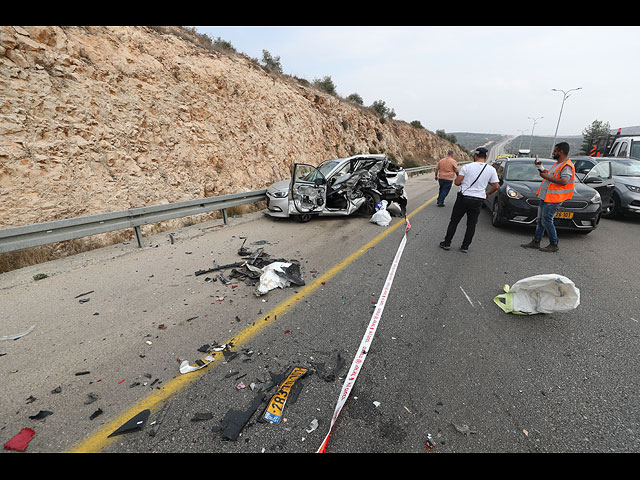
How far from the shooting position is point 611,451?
5.62ft

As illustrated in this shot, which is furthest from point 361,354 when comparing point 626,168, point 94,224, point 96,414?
point 626,168

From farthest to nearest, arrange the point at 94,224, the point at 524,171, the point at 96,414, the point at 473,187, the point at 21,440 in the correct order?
1. the point at 524,171
2. the point at 94,224
3. the point at 473,187
4. the point at 96,414
5. the point at 21,440

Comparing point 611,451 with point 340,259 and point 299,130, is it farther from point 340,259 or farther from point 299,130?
point 299,130

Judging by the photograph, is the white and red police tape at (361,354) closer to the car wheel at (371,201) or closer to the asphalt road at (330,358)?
the asphalt road at (330,358)

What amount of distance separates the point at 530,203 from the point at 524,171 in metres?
1.50

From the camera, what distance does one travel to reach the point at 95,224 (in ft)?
17.0

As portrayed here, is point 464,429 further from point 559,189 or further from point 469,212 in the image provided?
point 559,189

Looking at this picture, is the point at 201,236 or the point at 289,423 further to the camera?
the point at 201,236

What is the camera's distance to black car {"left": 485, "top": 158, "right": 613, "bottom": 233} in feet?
19.2

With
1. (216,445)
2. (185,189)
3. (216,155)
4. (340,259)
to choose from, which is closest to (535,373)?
(216,445)

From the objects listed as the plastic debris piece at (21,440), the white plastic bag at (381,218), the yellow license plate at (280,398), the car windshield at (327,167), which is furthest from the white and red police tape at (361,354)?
the car windshield at (327,167)

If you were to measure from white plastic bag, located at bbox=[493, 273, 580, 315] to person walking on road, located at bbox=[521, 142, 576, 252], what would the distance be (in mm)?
2634

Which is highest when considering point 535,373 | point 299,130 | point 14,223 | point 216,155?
point 299,130
